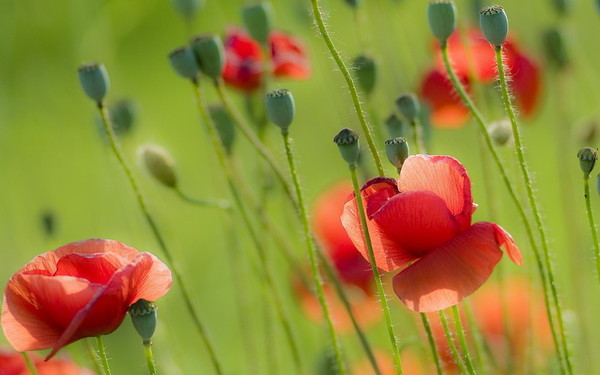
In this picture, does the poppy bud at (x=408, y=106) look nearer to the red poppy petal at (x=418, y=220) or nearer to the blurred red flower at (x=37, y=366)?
the red poppy petal at (x=418, y=220)

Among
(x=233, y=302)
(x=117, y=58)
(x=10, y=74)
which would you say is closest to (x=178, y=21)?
(x=117, y=58)

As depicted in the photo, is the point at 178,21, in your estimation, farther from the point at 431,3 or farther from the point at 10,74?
the point at 431,3

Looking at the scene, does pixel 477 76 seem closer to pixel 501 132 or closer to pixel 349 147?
pixel 501 132

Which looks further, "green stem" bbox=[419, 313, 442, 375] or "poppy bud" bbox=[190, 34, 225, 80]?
"poppy bud" bbox=[190, 34, 225, 80]

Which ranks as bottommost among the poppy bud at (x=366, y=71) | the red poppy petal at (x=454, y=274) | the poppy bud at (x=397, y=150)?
the red poppy petal at (x=454, y=274)

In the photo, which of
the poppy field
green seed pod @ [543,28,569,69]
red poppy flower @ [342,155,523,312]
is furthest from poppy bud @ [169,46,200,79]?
green seed pod @ [543,28,569,69]

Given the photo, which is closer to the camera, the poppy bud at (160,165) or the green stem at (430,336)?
the green stem at (430,336)

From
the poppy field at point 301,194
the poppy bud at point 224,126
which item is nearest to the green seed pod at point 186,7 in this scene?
the poppy field at point 301,194

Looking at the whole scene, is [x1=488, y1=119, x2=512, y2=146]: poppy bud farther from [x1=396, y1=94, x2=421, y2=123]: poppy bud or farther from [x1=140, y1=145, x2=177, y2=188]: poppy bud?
[x1=140, y1=145, x2=177, y2=188]: poppy bud
